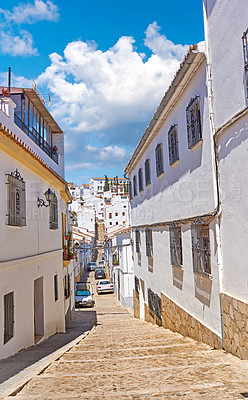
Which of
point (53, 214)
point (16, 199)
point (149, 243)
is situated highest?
point (16, 199)

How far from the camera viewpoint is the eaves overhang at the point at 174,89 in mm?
7016

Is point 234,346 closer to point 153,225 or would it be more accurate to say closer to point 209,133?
point 209,133

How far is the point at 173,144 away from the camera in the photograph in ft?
31.9

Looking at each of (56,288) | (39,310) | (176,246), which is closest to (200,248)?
(176,246)

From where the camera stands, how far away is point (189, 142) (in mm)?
8219

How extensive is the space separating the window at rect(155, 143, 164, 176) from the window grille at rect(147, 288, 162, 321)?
466cm

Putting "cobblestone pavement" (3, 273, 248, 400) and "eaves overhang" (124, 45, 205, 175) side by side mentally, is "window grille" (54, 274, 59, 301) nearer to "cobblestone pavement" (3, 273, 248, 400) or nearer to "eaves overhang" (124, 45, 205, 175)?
"cobblestone pavement" (3, 273, 248, 400)

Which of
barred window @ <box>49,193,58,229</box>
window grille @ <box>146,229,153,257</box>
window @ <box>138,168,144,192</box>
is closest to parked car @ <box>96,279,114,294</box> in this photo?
window @ <box>138,168,144,192</box>

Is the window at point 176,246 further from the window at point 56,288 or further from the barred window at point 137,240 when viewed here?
the barred window at point 137,240

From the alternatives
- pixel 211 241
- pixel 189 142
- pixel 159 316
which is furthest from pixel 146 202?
pixel 211 241

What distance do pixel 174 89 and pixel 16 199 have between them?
183 inches

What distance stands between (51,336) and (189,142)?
7957 millimetres

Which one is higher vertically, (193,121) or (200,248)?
(193,121)

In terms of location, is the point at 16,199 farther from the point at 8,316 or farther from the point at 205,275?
the point at 205,275
